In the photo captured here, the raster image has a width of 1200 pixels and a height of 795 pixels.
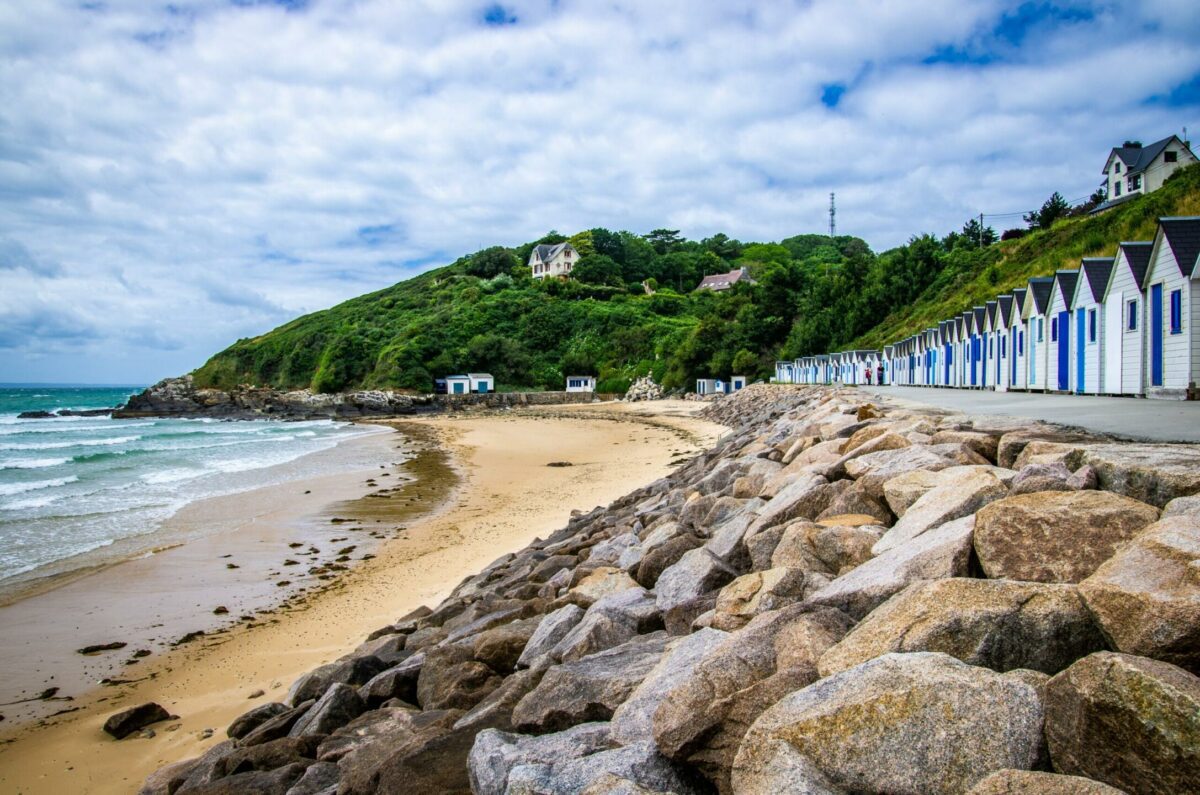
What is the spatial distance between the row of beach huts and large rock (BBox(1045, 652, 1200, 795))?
43.6ft

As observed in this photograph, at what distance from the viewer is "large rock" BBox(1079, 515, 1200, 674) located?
6.91 ft

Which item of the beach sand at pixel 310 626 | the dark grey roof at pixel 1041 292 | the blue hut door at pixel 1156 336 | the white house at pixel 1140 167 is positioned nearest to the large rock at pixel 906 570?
the beach sand at pixel 310 626

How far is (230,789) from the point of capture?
398cm

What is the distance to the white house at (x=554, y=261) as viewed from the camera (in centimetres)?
10781

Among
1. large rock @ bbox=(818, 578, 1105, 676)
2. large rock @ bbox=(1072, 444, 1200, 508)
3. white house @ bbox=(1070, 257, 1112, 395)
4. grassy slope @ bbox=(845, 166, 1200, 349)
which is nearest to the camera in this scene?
large rock @ bbox=(818, 578, 1105, 676)

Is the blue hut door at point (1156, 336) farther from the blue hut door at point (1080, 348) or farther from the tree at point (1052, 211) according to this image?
the tree at point (1052, 211)

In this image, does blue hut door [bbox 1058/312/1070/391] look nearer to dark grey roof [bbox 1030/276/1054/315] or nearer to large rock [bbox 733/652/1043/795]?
dark grey roof [bbox 1030/276/1054/315]

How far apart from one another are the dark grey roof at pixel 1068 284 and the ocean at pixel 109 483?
20.4 m

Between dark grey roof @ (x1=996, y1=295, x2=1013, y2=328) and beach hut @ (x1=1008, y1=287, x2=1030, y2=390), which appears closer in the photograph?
beach hut @ (x1=1008, y1=287, x2=1030, y2=390)

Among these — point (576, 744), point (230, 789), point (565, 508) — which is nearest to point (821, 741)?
point (576, 744)

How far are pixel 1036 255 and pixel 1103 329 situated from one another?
34.1 metres

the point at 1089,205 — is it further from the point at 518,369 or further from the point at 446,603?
the point at 446,603

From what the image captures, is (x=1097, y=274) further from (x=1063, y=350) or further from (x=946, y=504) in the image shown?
(x=946, y=504)

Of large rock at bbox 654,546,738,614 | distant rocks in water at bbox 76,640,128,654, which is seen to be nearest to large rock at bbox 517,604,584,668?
large rock at bbox 654,546,738,614
